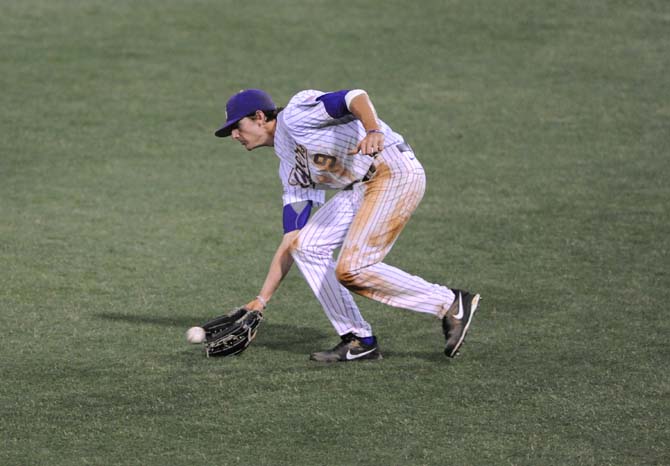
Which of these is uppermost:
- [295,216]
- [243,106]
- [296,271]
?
[243,106]

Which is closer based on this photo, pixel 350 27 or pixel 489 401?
pixel 489 401

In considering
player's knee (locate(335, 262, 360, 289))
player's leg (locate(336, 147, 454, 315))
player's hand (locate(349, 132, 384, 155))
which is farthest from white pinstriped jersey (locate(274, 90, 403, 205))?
player's knee (locate(335, 262, 360, 289))

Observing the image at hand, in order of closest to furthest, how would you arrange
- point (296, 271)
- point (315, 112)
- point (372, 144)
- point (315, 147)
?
point (372, 144)
point (315, 112)
point (315, 147)
point (296, 271)

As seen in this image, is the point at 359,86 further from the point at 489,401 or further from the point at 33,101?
the point at 489,401

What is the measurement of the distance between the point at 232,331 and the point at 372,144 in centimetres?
132

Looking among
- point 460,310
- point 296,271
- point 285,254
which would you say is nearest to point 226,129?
point 285,254

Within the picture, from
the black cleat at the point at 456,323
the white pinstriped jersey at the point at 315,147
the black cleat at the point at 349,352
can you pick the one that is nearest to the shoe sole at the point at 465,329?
the black cleat at the point at 456,323

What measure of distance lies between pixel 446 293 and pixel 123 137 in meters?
5.94

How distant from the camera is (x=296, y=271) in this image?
8344 mm

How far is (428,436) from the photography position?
5.22 meters

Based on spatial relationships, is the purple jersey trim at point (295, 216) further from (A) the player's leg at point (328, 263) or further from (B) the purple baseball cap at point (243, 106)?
(B) the purple baseball cap at point (243, 106)

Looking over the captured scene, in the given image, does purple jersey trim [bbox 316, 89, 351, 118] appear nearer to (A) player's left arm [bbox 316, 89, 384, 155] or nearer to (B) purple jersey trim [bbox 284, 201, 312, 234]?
(A) player's left arm [bbox 316, 89, 384, 155]

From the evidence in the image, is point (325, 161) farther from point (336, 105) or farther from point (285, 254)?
point (285, 254)

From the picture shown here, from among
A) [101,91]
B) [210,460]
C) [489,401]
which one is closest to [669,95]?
[101,91]
